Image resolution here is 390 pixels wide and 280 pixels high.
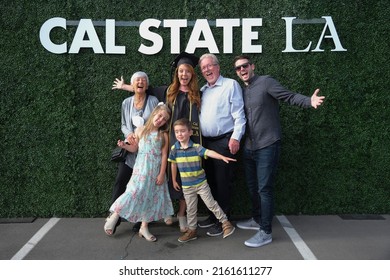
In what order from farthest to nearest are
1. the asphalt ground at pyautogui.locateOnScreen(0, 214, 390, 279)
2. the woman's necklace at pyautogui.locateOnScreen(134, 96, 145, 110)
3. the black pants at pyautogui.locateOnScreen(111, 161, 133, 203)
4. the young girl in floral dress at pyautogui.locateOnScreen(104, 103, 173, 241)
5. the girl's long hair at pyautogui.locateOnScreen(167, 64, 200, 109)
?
the black pants at pyautogui.locateOnScreen(111, 161, 133, 203)
the woman's necklace at pyautogui.locateOnScreen(134, 96, 145, 110)
the girl's long hair at pyautogui.locateOnScreen(167, 64, 200, 109)
the young girl in floral dress at pyautogui.locateOnScreen(104, 103, 173, 241)
the asphalt ground at pyautogui.locateOnScreen(0, 214, 390, 279)

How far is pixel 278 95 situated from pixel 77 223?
9.40ft

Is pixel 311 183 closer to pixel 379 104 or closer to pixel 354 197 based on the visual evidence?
pixel 354 197

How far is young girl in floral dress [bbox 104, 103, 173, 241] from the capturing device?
384 cm

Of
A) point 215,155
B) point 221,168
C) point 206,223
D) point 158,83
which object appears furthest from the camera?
point 158,83

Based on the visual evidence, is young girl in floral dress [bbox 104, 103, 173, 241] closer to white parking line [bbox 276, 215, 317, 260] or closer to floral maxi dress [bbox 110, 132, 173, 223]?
floral maxi dress [bbox 110, 132, 173, 223]

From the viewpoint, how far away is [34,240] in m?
3.95

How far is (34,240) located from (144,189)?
4.44 ft

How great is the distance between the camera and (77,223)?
446cm

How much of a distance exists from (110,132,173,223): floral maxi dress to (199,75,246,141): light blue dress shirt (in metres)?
0.57

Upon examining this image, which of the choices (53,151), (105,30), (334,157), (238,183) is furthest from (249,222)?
(105,30)

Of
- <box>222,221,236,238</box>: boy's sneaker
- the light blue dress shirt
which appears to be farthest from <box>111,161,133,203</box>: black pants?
<box>222,221,236,238</box>: boy's sneaker

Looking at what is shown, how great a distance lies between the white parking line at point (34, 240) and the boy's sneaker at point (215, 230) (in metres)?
1.89

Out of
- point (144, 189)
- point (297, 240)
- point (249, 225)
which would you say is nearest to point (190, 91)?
point (144, 189)

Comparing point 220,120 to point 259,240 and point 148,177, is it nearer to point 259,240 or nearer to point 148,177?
point 148,177
